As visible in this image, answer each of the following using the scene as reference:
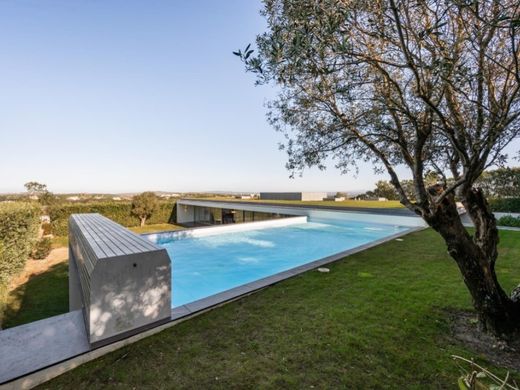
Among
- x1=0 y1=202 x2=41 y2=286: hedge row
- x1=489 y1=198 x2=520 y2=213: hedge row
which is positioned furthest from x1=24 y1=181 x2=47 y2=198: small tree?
x1=489 y1=198 x2=520 y2=213: hedge row

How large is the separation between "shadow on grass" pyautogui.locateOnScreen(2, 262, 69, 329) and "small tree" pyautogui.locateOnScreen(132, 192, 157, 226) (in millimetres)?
13474

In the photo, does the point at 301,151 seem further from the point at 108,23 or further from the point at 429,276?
the point at 108,23

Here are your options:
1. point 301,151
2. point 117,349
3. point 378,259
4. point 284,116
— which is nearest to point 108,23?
point 284,116

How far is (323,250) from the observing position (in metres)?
11.7

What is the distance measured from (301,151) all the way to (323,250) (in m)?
8.21

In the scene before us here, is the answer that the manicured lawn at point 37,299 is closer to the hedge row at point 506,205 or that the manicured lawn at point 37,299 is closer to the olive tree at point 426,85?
the olive tree at point 426,85

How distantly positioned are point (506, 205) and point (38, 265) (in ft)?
82.6

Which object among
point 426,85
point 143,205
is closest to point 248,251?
point 426,85

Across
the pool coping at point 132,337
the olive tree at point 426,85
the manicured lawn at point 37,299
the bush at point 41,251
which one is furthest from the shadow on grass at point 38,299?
the olive tree at point 426,85

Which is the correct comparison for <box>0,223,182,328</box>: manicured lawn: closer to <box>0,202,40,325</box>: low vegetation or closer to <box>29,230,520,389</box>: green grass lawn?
<box>0,202,40,325</box>: low vegetation

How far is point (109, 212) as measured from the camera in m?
21.2

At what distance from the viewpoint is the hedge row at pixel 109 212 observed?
17.8 meters

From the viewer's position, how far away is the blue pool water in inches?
323

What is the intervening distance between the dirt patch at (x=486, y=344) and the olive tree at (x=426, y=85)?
0.49 ft
